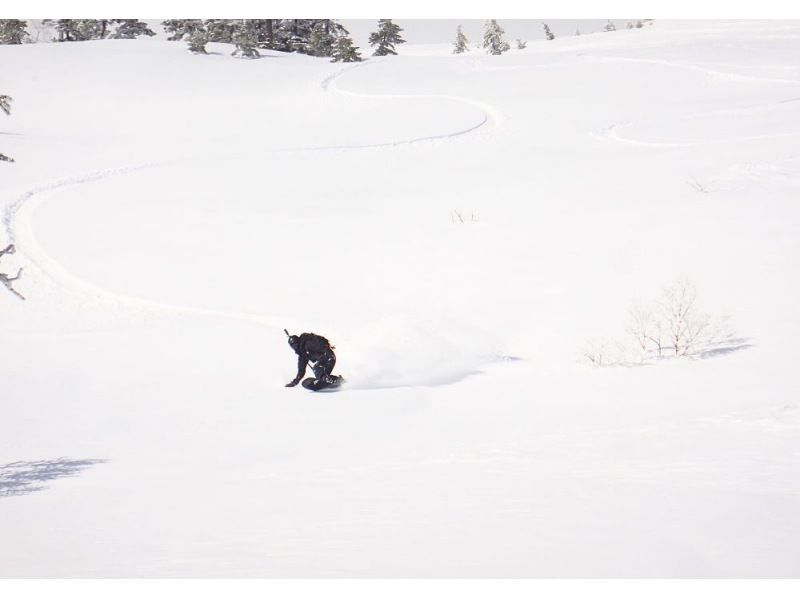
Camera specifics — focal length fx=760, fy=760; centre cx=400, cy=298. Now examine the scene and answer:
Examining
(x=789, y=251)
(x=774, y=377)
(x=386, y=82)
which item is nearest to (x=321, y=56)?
(x=386, y=82)

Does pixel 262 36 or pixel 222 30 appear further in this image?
pixel 262 36

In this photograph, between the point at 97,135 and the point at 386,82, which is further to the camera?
the point at 386,82

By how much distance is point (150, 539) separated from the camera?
4.82 m

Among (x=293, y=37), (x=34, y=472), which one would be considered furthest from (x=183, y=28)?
(x=34, y=472)

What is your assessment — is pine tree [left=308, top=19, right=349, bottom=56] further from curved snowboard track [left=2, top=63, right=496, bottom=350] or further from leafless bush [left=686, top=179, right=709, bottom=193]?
leafless bush [left=686, top=179, right=709, bottom=193]

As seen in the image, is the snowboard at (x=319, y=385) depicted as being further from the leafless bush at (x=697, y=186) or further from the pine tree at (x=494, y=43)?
the pine tree at (x=494, y=43)

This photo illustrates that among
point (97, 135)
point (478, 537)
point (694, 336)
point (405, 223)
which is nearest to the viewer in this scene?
point (478, 537)

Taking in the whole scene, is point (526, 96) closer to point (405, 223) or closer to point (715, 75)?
point (715, 75)

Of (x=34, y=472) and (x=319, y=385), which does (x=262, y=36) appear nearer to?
(x=319, y=385)

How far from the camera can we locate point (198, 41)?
38969mm

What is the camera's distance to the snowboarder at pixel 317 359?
8.87 meters

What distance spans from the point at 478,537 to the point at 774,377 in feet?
15.4

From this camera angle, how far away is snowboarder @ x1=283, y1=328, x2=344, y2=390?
887 centimetres

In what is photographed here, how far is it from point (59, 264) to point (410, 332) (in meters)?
9.62
